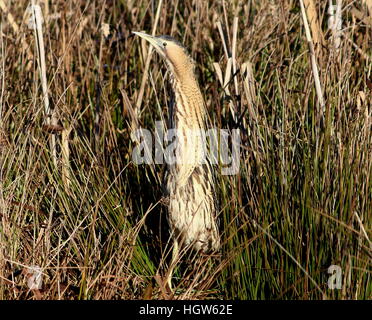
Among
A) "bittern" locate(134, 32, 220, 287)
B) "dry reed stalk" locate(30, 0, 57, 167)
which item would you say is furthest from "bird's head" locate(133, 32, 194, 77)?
"dry reed stalk" locate(30, 0, 57, 167)

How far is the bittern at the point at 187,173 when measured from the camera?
304cm

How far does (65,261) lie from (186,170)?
0.56 meters

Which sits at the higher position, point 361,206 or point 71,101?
point 71,101

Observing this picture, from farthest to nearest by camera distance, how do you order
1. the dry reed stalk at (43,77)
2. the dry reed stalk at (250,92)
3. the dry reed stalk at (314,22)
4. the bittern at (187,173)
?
the dry reed stalk at (314,22) < the dry reed stalk at (43,77) < the bittern at (187,173) < the dry reed stalk at (250,92)

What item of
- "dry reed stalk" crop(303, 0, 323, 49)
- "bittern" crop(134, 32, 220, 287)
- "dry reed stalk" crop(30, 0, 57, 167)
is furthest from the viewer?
"dry reed stalk" crop(303, 0, 323, 49)

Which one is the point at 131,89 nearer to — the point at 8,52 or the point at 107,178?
the point at 8,52

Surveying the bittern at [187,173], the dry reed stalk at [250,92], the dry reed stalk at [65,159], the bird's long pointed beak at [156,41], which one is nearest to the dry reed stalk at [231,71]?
the dry reed stalk at [250,92]

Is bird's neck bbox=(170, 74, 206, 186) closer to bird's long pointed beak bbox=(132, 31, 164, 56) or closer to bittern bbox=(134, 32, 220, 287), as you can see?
bittern bbox=(134, 32, 220, 287)

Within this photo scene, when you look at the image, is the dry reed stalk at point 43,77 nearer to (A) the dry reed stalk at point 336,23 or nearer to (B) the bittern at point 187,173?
(B) the bittern at point 187,173

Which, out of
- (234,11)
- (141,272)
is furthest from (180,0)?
(141,272)

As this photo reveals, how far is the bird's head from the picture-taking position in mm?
3051

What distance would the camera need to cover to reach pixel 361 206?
2684 mm

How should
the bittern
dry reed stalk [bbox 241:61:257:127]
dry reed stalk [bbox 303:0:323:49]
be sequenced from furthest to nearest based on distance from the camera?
dry reed stalk [bbox 303:0:323:49] → the bittern → dry reed stalk [bbox 241:61:257:127]
